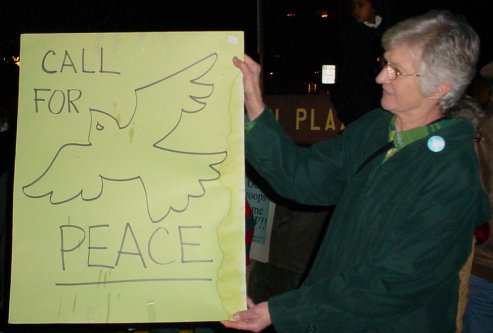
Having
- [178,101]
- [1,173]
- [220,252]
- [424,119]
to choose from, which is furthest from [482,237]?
[1,173]

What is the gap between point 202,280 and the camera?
157 centimetres

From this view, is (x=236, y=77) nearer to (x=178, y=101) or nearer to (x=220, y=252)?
(x=178, y=101)

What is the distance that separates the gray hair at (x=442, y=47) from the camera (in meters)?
1.46

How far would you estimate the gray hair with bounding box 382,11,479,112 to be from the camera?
57.5 inches

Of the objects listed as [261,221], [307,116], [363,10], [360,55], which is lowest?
[261,221]

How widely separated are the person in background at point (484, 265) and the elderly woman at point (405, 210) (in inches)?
46.4

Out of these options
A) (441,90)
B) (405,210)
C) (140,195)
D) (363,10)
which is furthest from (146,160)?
(363,10)

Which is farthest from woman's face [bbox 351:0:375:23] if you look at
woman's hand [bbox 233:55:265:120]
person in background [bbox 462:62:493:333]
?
woman's hand [bbox 233:55:265:120]

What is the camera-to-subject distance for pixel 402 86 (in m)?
1.52

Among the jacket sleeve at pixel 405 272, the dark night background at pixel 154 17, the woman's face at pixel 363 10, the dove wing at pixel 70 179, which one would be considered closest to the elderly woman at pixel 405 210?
the jacket sleeve at pixel 405 272

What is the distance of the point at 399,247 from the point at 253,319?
1.55 feet

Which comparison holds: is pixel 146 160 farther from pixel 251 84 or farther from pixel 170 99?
pixel 251 84

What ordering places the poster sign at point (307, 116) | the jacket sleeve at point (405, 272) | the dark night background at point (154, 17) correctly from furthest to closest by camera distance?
the dark night background at point (154, 17) < the poster sign at point (307, 116) < the jacket sleeve at point (405, 272)

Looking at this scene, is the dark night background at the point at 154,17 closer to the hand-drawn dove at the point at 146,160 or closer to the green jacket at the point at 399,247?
the hand-drawn dove at the point at 146,160
